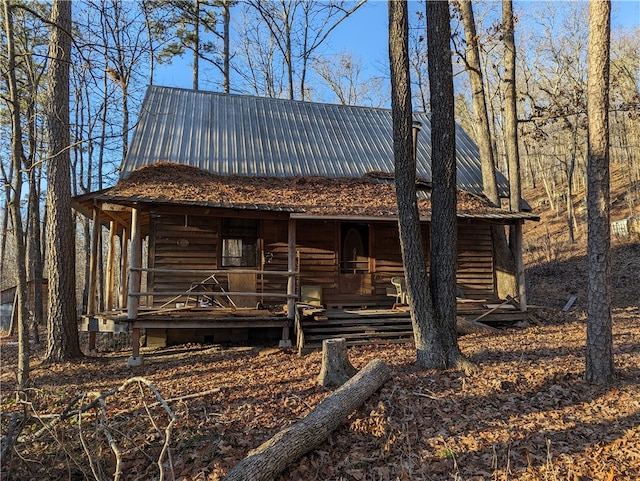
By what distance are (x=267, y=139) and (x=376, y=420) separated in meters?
11.1

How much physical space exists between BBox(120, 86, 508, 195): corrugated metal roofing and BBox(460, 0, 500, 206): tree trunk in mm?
565

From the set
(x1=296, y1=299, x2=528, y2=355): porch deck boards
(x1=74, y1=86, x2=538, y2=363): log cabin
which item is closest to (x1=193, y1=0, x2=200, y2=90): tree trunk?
(x1=74, y1=86, x2=538, y2=363): log cabin

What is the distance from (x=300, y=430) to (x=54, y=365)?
6.51 m

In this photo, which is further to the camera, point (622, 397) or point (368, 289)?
point (368, 289)

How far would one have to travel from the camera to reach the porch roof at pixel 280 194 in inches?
376

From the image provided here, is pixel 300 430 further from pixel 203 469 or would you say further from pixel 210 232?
pixel 210 232

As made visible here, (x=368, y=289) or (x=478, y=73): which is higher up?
(x=478, y=73)

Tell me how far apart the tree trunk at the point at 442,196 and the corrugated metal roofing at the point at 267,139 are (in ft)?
21.6

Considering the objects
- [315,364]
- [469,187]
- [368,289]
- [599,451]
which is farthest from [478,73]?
[599,451]

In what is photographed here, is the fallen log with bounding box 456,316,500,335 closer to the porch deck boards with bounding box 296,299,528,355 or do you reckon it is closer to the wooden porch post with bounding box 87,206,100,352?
the porch deck boards with bounding box 296,299,528,355

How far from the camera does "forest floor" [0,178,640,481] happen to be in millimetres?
3754

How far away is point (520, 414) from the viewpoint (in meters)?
4.66

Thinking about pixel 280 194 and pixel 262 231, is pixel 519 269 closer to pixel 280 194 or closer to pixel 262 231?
pixel 280 194

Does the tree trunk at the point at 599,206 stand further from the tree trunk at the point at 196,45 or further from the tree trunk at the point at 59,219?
the tree trunk at the point at 196,45
